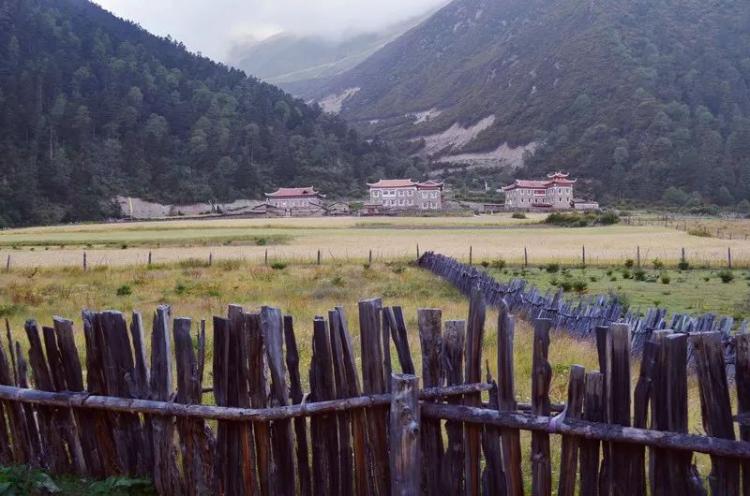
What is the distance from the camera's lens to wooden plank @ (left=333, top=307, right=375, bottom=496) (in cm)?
476

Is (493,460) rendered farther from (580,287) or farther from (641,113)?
(641,113)

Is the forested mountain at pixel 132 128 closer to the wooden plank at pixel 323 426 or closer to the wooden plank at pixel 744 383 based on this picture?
the wooden plank at pixel 323 426

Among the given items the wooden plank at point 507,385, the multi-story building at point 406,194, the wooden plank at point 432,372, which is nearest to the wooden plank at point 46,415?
the wooden plank at point 432,372

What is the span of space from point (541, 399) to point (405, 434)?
0.93 metres

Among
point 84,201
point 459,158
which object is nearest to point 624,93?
point 459,158

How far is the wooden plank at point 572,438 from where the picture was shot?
423 cm

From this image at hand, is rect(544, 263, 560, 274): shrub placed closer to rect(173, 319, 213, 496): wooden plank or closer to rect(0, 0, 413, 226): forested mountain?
rect(173, 319, 213, 496): wooden plank

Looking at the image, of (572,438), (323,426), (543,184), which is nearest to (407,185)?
(543,184)

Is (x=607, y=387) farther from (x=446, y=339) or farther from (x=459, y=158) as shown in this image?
(x=459, y=158)

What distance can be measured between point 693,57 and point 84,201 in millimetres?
149069

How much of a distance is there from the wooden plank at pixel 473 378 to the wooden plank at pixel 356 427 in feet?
2.37

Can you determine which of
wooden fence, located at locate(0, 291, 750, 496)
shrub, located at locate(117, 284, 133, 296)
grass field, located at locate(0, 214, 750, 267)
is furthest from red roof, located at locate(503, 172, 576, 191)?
wooden fence, located at locate(0, 291, 750, 496)

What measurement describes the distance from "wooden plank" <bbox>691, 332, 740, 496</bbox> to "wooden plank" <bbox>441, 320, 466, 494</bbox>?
1498mm

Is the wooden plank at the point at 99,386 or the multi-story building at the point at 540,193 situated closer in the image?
the wooden plank at the point at 99,386
